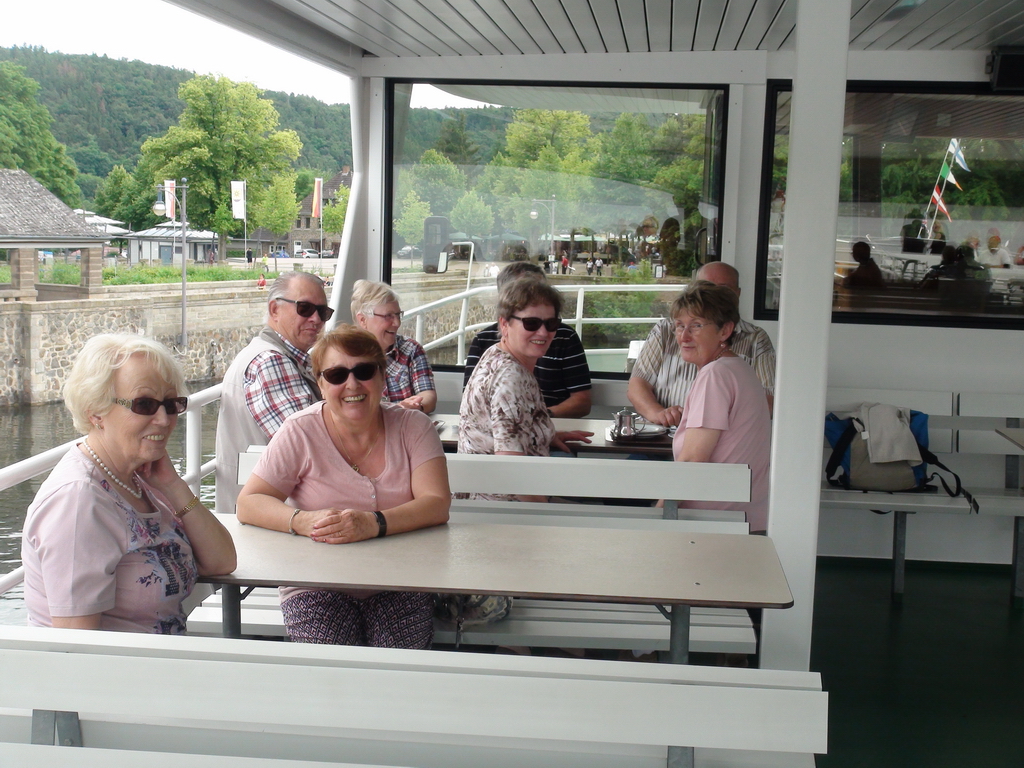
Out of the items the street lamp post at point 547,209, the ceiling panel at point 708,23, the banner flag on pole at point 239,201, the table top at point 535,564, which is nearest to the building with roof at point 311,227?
the banner flag on pole at point 239,201

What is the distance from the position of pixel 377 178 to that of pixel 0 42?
58.5 metres

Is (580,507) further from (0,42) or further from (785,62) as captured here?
(0,42)

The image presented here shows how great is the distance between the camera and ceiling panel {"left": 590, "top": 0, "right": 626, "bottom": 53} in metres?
4.19

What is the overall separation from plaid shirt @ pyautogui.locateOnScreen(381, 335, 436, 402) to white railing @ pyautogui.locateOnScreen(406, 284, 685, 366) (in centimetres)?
97

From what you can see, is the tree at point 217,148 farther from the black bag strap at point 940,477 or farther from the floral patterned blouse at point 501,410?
the floral patterned blouse at point 501,410

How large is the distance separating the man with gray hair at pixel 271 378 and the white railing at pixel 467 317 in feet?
6.95

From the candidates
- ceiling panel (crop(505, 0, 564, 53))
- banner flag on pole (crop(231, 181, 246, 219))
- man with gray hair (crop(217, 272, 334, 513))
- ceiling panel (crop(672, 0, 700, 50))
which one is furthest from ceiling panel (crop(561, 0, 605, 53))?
banner flag on pole (crop(231, 181, 246, 219))

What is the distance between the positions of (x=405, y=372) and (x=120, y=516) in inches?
111

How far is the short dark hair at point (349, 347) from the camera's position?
8.11ft

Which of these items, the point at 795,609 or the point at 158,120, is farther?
the point at 158,120

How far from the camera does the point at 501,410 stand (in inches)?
122

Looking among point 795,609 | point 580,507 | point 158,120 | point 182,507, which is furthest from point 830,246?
point 158,120

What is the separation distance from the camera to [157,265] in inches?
2055

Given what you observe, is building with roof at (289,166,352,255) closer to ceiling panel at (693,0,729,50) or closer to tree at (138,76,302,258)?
tree at (138,76,302,258)
